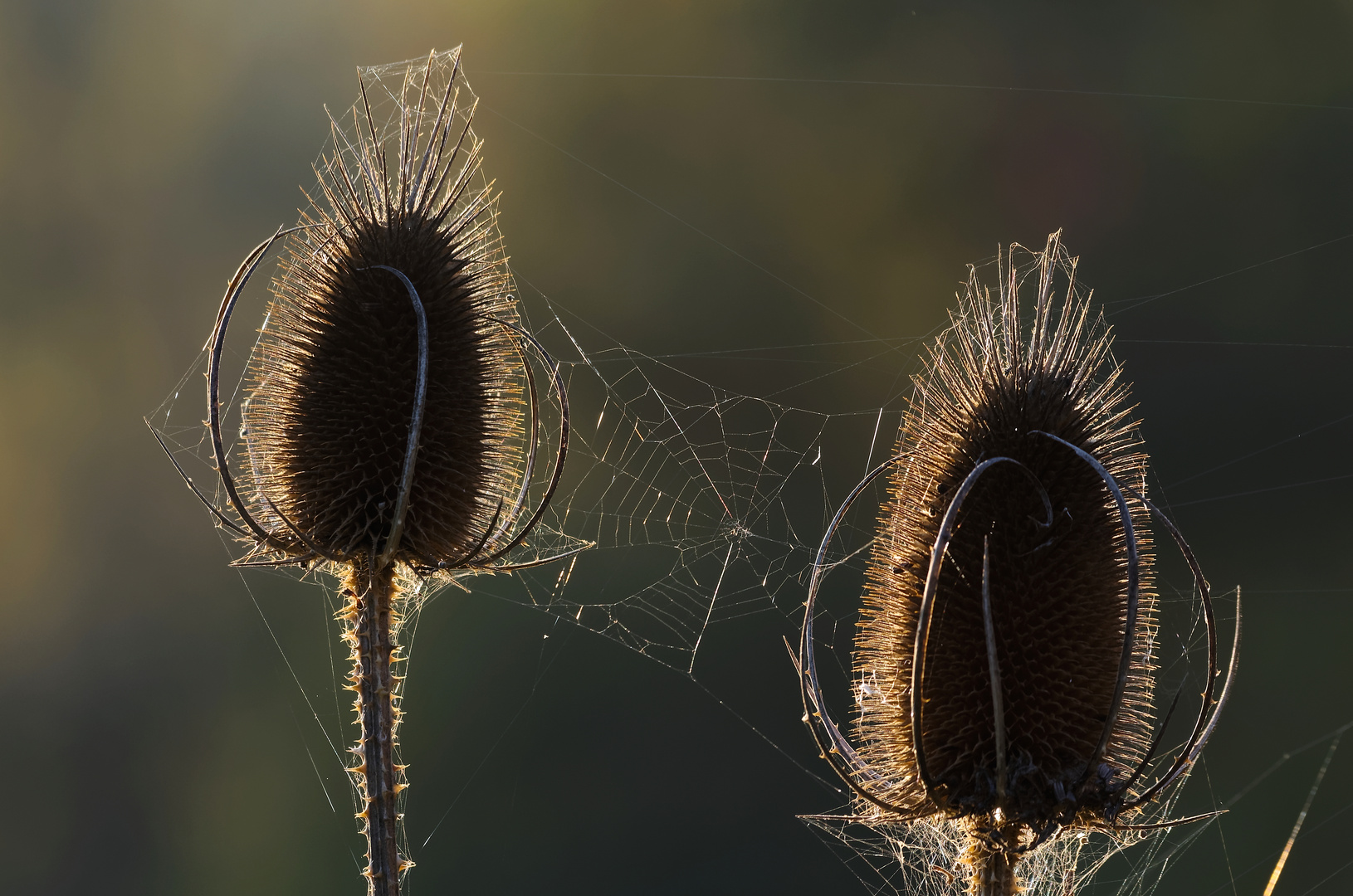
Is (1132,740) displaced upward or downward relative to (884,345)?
downward

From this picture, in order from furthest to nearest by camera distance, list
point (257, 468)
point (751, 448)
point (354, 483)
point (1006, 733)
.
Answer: point (751, 448), point (257, 468), point (354, 483), point (1006, 733)

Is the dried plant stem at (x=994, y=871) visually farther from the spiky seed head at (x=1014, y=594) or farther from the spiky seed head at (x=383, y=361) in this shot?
the spiky seed head at (x=383, y=361)

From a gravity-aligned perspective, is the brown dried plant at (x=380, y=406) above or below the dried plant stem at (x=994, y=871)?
above

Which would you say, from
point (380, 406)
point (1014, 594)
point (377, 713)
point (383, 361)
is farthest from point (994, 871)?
point (383, 361)

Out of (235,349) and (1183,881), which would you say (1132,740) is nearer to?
(1183,881)

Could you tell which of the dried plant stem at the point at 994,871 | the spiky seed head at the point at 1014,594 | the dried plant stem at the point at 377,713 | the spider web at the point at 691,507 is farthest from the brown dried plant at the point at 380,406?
the spider web at the point at 691,507

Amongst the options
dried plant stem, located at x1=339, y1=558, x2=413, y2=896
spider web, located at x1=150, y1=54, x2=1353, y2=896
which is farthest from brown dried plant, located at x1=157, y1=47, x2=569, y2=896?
spider web, located at x1=150, y1=54, x2=1353, y2=896

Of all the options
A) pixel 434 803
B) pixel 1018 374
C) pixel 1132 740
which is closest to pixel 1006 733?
pixel 1132 740
